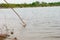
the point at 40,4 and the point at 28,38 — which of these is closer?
the point at 28,38

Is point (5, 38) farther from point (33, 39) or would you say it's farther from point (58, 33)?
point (58, 33)

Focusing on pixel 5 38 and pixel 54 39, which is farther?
pixel 54 39

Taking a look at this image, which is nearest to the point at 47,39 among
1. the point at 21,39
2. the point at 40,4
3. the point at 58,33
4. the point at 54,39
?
the point at 54,39

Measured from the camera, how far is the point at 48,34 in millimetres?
12930

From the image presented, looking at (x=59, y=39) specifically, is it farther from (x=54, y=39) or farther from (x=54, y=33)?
(x=54, y=33)

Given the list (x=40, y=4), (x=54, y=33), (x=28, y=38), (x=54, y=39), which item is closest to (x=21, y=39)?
(x=28, y=38)

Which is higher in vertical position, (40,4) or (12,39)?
(12,39)

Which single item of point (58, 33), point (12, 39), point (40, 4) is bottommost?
point (40, 4)

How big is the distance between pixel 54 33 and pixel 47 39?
181 cm

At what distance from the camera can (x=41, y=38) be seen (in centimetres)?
1184

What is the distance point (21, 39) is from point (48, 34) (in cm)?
177

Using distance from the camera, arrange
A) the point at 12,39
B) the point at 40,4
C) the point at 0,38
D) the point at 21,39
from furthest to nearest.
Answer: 1. the point at 40,4
2. the point at 21,39
3. the point at 12,39
4. the point at 0,38

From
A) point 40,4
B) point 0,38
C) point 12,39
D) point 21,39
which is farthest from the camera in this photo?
point 40,4

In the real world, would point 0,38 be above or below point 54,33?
above
